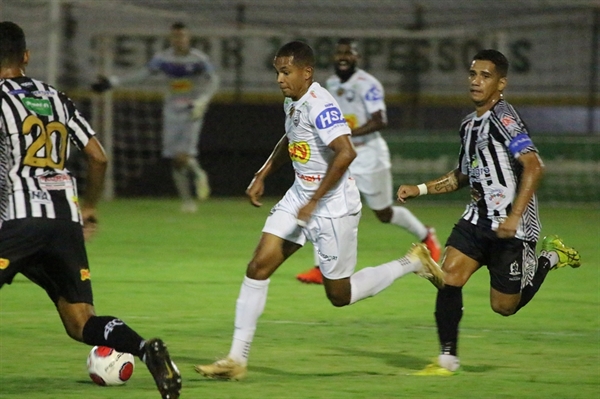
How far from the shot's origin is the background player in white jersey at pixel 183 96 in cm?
1636

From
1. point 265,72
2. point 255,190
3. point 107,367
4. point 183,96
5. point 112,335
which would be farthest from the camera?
point 265,72

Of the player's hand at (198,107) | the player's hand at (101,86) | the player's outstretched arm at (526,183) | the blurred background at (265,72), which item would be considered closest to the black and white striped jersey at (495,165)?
the player's outstretched arm at (526,183)

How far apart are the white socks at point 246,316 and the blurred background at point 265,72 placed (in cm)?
1236

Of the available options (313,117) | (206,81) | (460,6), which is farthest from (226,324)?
(460,6)

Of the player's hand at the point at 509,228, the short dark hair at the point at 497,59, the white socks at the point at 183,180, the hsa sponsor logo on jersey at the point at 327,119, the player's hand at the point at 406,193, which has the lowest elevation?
the white socks at the point at 183,180

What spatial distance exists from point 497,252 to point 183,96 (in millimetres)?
10626

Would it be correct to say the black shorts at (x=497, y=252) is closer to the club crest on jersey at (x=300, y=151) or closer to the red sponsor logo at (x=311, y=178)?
the red sponsor logo at (x=311, y=178)

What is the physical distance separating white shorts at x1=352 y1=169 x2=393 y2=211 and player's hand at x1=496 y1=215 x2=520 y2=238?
185 inches

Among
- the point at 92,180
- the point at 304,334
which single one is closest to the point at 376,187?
the point at 304,334

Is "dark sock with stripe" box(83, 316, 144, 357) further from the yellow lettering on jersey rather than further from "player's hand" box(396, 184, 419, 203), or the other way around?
the yellow lettering on jersey

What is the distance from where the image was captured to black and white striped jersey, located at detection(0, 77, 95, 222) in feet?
19.0

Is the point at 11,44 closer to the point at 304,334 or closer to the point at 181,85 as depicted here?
the point at 304,334

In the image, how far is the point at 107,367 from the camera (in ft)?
20.4

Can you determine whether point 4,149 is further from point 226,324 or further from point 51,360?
point 226,324
